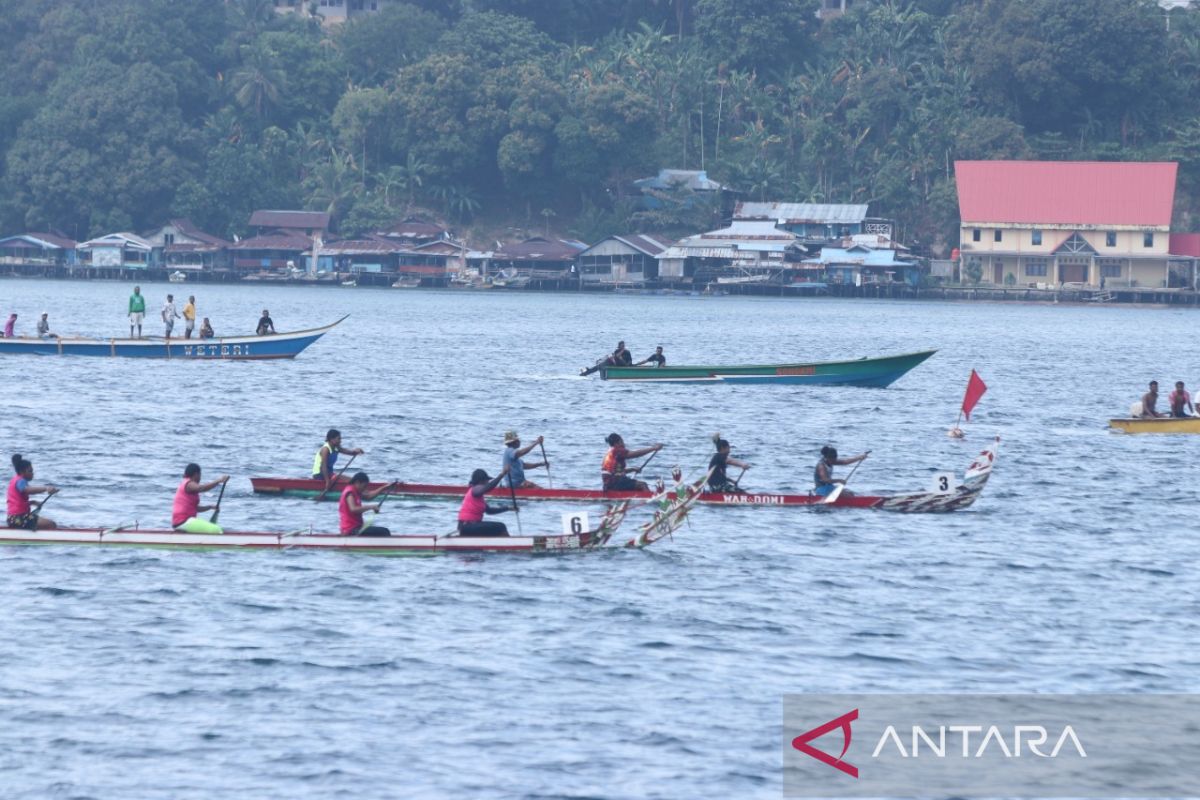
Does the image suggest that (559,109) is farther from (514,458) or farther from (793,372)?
(514,458)

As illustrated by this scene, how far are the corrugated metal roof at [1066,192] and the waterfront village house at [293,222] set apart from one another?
47.1m

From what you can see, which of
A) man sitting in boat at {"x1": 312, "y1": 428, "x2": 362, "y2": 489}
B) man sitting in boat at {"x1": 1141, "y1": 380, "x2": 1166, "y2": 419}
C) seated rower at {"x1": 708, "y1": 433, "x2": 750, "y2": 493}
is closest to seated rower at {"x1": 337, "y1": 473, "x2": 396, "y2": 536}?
man sitting in boat at {"x1": 312, "y1": 428, "x2": 362, "y2": 489}

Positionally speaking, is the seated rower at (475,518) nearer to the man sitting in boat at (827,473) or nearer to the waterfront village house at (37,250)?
the man sitting in boat at (827,473)

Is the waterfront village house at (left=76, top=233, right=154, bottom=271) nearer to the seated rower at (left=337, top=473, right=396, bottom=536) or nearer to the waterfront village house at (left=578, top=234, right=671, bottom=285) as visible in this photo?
the waterfront village house at (left=578, top=234, right=671, bottom=285)

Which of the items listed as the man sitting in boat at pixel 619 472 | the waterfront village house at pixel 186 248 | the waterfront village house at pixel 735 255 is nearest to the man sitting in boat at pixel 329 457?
the man sitting in boat at pixel 619 472

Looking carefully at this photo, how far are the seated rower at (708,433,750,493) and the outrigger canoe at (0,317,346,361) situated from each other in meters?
28.6

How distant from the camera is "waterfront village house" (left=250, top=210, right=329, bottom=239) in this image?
5428 inches

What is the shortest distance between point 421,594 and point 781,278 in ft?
361

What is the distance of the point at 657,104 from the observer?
13762 cm

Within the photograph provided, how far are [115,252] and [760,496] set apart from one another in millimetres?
114023

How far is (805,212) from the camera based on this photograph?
431 feet

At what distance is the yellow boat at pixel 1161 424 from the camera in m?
45.0

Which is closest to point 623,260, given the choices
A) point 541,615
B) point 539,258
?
point 539,258

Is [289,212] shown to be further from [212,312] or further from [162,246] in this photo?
[212,312]
